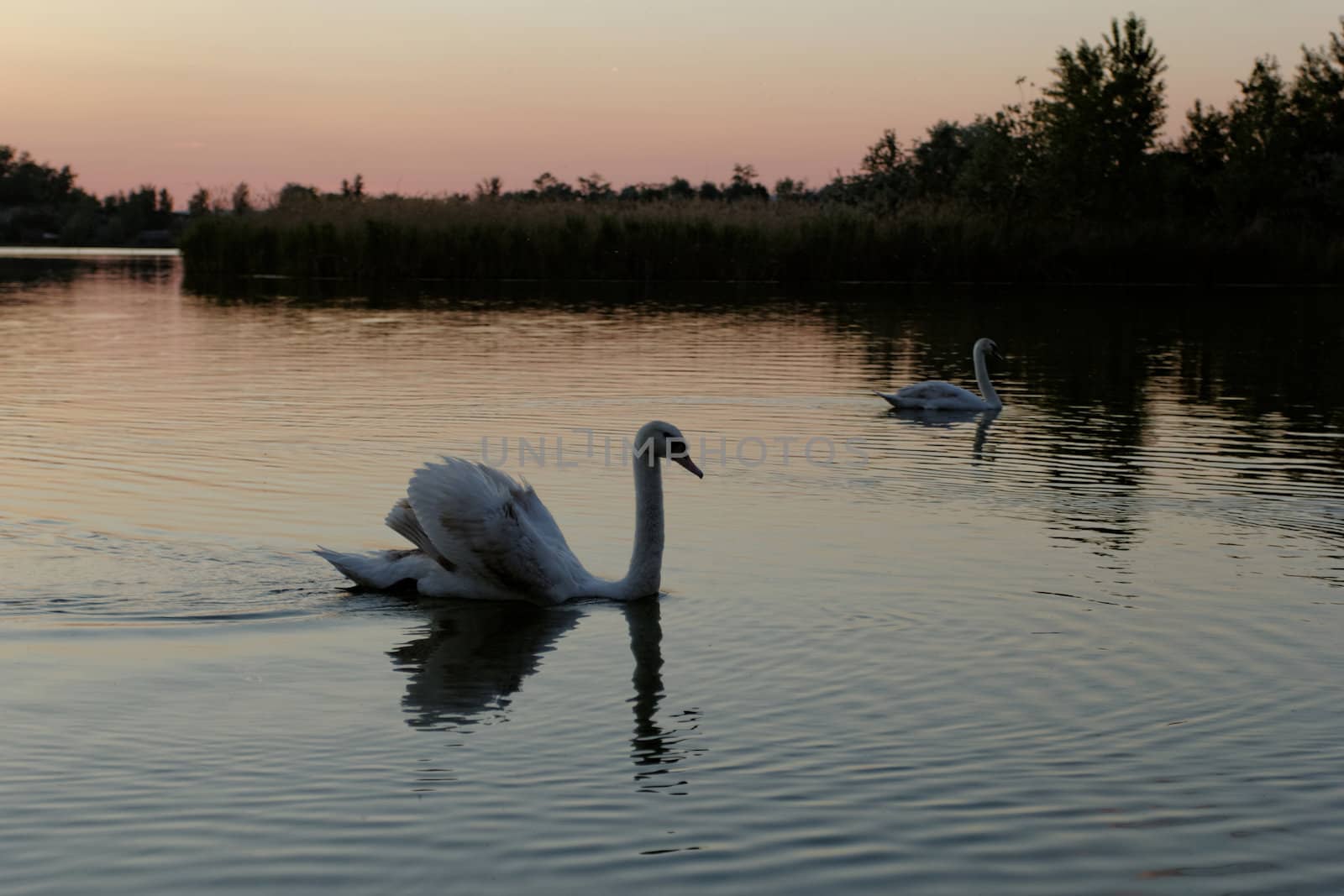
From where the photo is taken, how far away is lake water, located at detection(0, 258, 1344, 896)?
16.7ft

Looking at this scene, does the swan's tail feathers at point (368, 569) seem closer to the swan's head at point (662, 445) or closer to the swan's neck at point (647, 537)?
the swan's neck at point (647, 537)

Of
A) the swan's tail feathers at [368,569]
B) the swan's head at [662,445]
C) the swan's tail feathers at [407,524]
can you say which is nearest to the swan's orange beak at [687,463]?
the swan's head at [662,445]

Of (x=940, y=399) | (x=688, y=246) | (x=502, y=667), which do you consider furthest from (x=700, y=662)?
(x=688, y=246)

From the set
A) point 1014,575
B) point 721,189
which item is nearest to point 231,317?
point 1014,575

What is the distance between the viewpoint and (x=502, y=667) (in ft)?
24.5

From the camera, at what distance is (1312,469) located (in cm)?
1366

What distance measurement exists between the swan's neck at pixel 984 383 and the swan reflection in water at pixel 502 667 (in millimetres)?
10271

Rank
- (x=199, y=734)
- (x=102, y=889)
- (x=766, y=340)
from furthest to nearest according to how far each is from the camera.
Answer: (x=766, y=340), (x=199, y=734), (x=102, y=889)

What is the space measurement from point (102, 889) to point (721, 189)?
85.0 meters

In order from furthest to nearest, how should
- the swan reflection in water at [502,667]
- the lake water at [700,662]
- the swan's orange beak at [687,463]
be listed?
the swan's orange beak at [687,463] → the swan reflection in water at [502,667] → the lake water at [700,662]

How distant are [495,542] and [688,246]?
126 ft

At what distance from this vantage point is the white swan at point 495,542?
27.6ft

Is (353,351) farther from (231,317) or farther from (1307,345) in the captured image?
(1307,345)

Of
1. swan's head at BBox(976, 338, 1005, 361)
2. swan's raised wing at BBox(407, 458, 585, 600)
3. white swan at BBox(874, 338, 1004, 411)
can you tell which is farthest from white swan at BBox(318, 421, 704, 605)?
swan's head at BBox(976, 338, 1005, 361)
